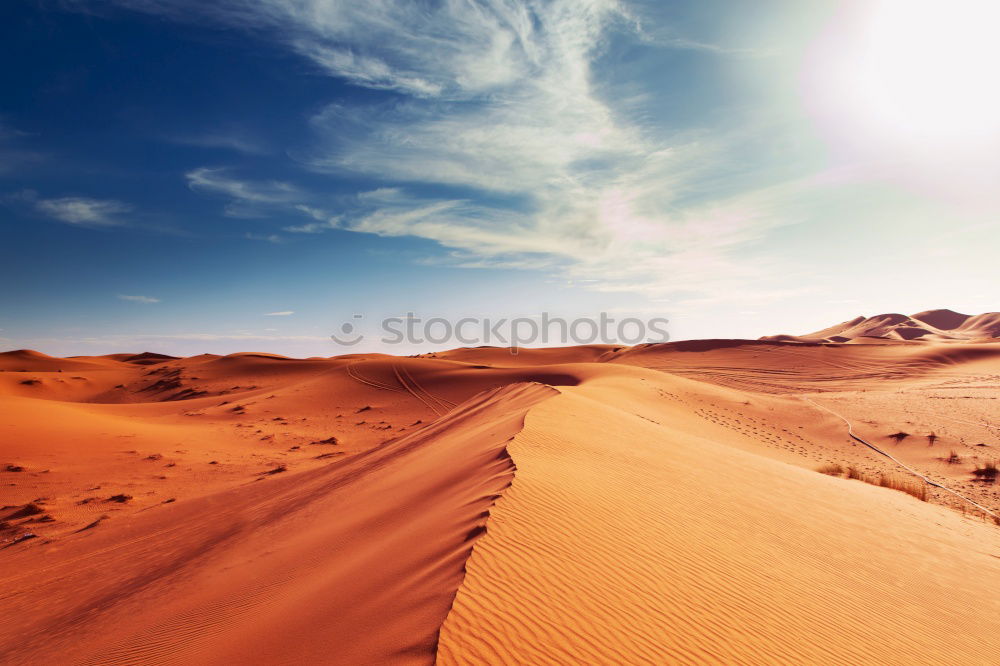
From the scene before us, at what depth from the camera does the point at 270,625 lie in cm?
346

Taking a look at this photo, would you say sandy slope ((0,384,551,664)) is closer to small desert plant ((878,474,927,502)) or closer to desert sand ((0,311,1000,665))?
desert sand ((0,311,1000,665))

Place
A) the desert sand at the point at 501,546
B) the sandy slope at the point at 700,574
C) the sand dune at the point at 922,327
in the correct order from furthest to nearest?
the sand dune at the point at 922,327 → the desert sand at the point at 501,546 → the sandy slope at the point at 700,574

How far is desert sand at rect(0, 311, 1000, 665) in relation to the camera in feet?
9.96

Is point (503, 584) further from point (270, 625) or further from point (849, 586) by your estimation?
point (849, 586)

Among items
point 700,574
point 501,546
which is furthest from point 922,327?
point 501,546

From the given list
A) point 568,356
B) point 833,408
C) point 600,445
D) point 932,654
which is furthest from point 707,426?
point 568,356

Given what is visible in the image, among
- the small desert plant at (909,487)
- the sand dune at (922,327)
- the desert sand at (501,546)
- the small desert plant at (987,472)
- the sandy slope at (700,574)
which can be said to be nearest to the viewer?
the sandy slope at (700,574)

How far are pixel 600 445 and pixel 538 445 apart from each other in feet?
4.86

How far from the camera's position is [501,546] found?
353cm

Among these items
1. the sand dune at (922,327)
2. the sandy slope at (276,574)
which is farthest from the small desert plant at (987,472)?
the sand dune at (922,327)

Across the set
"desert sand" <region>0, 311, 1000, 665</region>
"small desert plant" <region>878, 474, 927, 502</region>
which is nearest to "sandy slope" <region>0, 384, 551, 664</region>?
"desert sand" <region>0, 311, 1000, 665</region>

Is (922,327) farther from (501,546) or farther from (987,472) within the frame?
(501,546)

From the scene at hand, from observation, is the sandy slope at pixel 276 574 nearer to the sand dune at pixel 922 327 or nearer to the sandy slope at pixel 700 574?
the sandy slope at pixel 700 574

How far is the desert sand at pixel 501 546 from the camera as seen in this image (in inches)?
120
